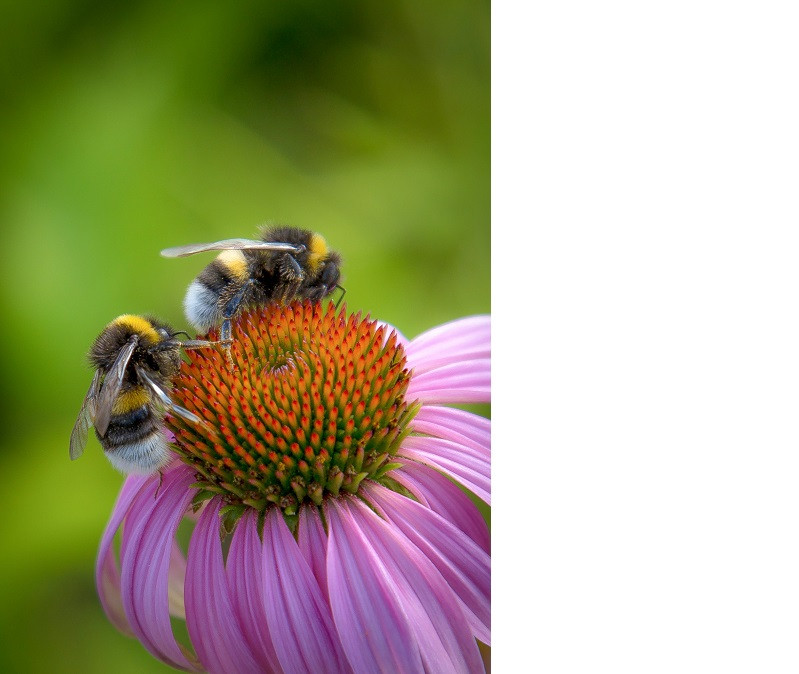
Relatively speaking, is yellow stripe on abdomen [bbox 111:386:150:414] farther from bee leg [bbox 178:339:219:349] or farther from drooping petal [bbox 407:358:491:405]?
drooping petal [bbox 407:358:491:405]

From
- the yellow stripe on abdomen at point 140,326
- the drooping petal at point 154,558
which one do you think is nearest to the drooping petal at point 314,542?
the drooping petal at point 154,558

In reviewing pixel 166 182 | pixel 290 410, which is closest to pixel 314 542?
pixel 290 410

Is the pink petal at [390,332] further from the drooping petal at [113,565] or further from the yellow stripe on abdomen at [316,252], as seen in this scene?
the drooping petal at [113,565]

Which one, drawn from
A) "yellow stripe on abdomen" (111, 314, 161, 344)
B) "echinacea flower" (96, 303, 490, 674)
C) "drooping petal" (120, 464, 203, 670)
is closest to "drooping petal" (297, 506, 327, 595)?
"echinacea flower" (96, 303, 490, 674)
